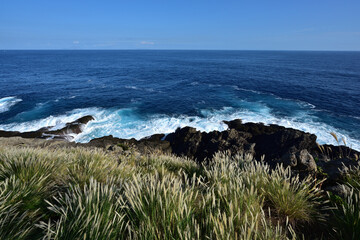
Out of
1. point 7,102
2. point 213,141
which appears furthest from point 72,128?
point 7,102

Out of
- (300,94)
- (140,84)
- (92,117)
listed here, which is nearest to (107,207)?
(92,117)

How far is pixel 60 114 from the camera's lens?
25.6 metres

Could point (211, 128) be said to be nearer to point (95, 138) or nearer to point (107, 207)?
point (95, 138)

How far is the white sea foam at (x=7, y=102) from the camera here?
89.7ft

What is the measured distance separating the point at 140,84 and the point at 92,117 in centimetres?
2063

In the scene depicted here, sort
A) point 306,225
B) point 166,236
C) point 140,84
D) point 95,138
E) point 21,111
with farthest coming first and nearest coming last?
point 140,84
point 21,111
point 95,138
point 306,225
point 166,236

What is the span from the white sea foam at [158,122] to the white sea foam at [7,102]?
264 inches

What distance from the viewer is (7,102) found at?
1168 inches

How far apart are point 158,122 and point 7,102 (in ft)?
81.2

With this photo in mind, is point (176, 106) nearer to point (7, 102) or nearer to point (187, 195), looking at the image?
point (7, 102)

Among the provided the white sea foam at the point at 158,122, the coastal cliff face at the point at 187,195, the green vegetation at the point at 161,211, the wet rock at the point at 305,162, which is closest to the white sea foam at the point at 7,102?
the white sea foam at the point at 158,122

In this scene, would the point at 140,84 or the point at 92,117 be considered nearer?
the point at 92,117

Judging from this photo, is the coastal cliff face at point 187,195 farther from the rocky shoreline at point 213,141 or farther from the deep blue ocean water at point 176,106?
the deep blue ocean water at point 176,106

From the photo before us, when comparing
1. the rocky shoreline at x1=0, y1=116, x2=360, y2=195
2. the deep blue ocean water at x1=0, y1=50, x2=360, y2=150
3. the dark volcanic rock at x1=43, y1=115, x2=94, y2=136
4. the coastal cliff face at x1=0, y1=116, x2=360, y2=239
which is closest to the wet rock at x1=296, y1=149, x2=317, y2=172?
the coastal cliff face at x1=0, y1=116, x2=360, y2=239
